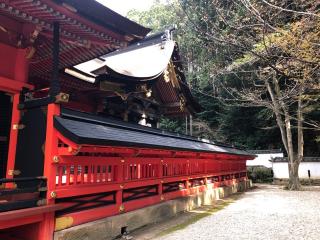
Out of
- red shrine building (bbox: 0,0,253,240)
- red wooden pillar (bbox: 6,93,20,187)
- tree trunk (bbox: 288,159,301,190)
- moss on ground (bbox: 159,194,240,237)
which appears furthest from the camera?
tree trunk (bbox: 288,159,301,190)

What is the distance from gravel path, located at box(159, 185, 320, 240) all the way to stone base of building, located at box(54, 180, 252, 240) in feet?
3.05

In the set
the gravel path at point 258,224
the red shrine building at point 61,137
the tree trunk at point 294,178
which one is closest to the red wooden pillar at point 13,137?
the red shrine building at point 61,137

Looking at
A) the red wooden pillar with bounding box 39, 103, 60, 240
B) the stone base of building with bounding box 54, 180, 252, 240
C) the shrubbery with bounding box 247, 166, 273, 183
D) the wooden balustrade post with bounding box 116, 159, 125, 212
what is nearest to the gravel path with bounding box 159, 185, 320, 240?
the stone base of building with bounding box 54, 180, 252, 240

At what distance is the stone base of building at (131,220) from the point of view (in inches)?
208

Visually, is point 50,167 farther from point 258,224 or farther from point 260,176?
point 260,176

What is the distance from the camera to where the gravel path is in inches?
254

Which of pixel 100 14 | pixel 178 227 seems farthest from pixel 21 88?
pixel 178 227

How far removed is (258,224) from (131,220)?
3240 millimetres

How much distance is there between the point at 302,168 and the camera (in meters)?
22.7

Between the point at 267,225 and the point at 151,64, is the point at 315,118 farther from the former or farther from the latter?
the point at 267,225

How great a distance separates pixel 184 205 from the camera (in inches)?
372

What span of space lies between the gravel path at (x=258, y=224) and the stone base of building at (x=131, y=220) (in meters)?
0.93

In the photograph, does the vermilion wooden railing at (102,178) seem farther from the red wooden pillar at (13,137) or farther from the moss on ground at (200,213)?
the moss on ground at (200,213)

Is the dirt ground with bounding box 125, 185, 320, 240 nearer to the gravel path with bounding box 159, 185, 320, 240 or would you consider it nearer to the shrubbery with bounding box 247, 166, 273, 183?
the gravel path with bounding box 159, 185, 320, 240
